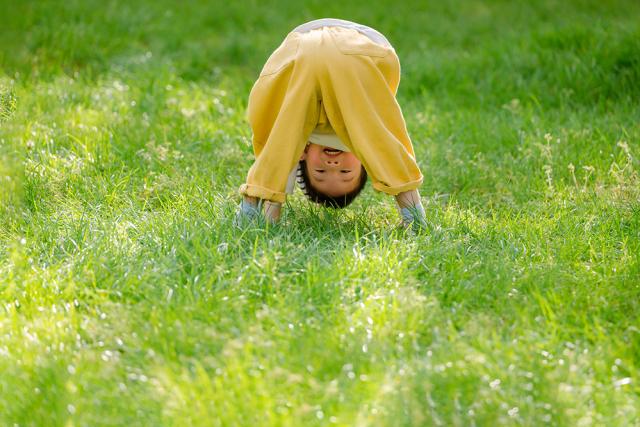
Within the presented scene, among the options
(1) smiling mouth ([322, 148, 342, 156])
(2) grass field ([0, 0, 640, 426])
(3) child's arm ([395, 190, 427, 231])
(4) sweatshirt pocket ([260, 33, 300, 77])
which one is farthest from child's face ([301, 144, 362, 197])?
(4) sweatshirt pocket ([260, 33, 300, 77])

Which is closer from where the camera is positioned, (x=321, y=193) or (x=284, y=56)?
(x=284, y=56)

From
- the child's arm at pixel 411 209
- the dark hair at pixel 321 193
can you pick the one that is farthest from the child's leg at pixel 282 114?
the child's arm at pixel 411 209

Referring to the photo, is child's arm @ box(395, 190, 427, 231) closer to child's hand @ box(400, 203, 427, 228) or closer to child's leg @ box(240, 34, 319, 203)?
child's hand @ box(400, 203, 427, 228)

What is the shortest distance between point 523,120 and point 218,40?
272cm

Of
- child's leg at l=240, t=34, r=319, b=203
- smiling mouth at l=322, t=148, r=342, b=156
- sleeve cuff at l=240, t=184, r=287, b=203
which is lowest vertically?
sleeve cuff at l=240, t=184, r=287, b=203

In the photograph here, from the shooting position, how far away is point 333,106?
9.74 feet

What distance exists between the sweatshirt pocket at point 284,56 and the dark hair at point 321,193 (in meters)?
0.45

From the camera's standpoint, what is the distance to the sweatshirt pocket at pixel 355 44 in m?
2.96

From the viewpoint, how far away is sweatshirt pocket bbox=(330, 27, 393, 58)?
2.96 m

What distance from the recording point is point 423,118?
4.62 m

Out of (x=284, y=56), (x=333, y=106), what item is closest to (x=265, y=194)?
(x=333, y=106)

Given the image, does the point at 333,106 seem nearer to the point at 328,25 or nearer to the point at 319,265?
the point at 328,25

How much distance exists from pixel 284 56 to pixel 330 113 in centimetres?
28

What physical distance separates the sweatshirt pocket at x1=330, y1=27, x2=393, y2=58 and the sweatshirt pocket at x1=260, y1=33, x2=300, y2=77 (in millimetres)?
142
